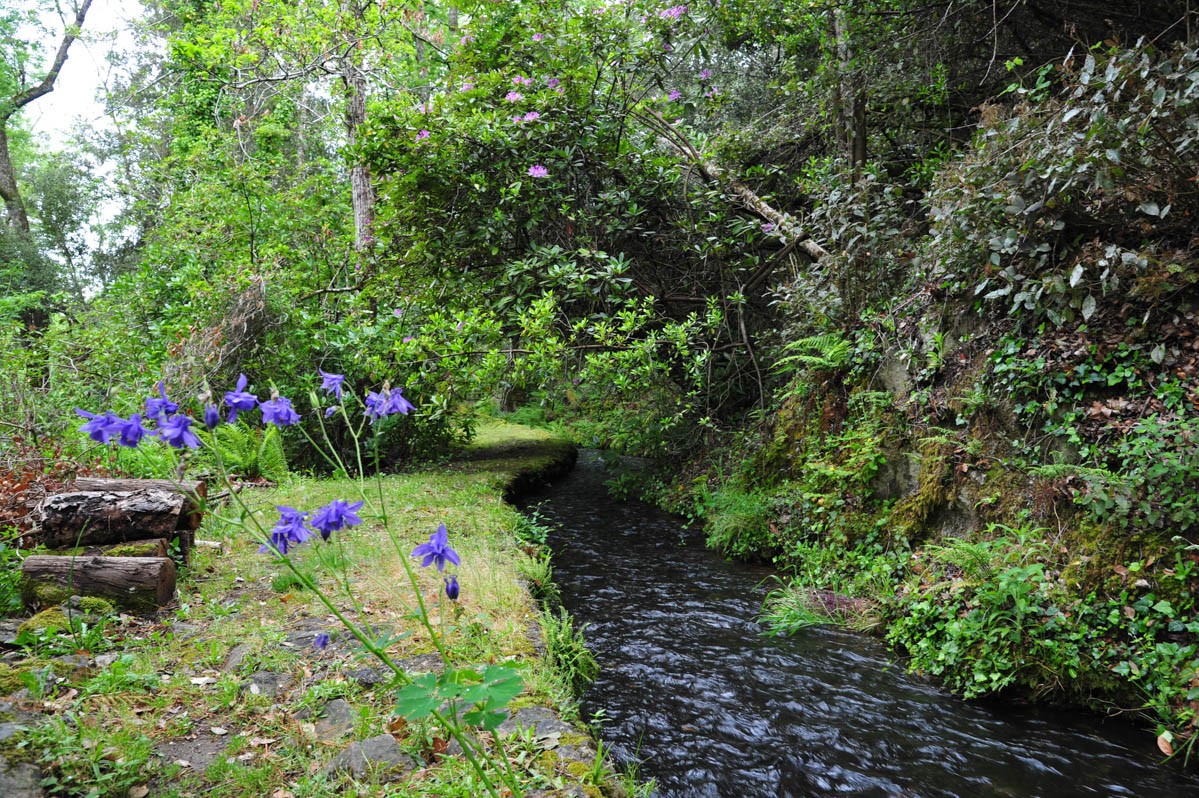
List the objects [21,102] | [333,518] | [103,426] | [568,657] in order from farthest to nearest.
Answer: [21,102]
[568,657]
[333,518]
[103,426]

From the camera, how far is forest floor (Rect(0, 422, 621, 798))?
2.24m

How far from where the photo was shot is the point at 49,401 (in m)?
5.63

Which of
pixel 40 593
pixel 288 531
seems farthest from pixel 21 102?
pixel 288 531

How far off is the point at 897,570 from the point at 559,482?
6357 mm

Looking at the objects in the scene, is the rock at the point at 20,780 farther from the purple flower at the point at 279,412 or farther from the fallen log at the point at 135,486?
the fallen log at the point at 135,486

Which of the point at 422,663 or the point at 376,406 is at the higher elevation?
the point at 376,406

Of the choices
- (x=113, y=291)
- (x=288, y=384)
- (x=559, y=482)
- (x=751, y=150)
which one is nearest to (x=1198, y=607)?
(x=751, y=150)

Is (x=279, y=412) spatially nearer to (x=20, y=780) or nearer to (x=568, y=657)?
(x=20, y=780)

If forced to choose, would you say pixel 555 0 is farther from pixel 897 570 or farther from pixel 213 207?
pixel 897 570

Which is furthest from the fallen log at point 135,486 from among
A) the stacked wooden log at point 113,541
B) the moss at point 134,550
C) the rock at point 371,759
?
the rock at point 371,759

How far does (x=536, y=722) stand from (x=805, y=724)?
1660 mm

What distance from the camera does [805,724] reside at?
11.5 ft

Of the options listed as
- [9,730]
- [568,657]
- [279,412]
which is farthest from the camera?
[568,657]

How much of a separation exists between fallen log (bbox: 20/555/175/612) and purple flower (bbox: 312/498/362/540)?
2.62 meters
